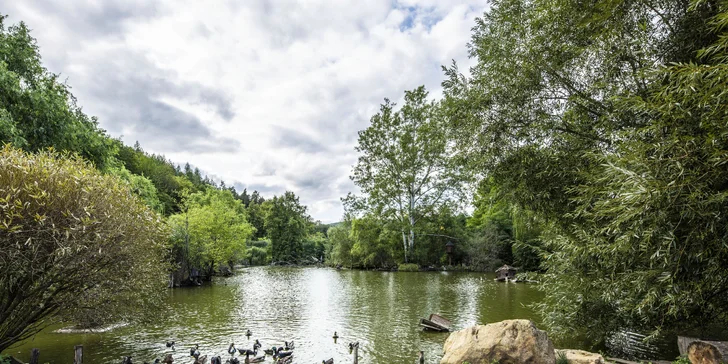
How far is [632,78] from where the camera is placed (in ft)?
30.9

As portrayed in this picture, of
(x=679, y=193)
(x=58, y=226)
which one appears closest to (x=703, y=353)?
(x=679, y=193)

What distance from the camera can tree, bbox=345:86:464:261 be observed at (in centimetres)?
4266

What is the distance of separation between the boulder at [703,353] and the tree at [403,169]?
112 ft

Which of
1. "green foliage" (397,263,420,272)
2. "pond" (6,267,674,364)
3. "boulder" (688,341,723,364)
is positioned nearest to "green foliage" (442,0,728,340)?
"boulder" (688,341,723,364)

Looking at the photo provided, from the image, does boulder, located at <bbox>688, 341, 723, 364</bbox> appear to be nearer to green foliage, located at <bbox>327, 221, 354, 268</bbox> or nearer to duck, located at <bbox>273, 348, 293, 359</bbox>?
duck, located at <bbox>273, 348, 293, 359</bbox>

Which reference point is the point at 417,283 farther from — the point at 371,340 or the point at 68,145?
the point at 68,145

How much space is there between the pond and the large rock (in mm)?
1629

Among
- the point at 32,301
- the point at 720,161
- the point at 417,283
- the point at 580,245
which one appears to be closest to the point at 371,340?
the point at 580,245

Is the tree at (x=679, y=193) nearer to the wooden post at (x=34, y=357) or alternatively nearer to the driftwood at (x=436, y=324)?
the driftwood at (x=436, y=324)

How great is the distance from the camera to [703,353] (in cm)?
777

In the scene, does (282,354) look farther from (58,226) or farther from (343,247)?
(343,247)

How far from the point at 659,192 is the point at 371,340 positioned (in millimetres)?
10358

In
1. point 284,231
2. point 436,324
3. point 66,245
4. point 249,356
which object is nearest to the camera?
point 66,245

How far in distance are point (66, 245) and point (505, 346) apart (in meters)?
11.3
